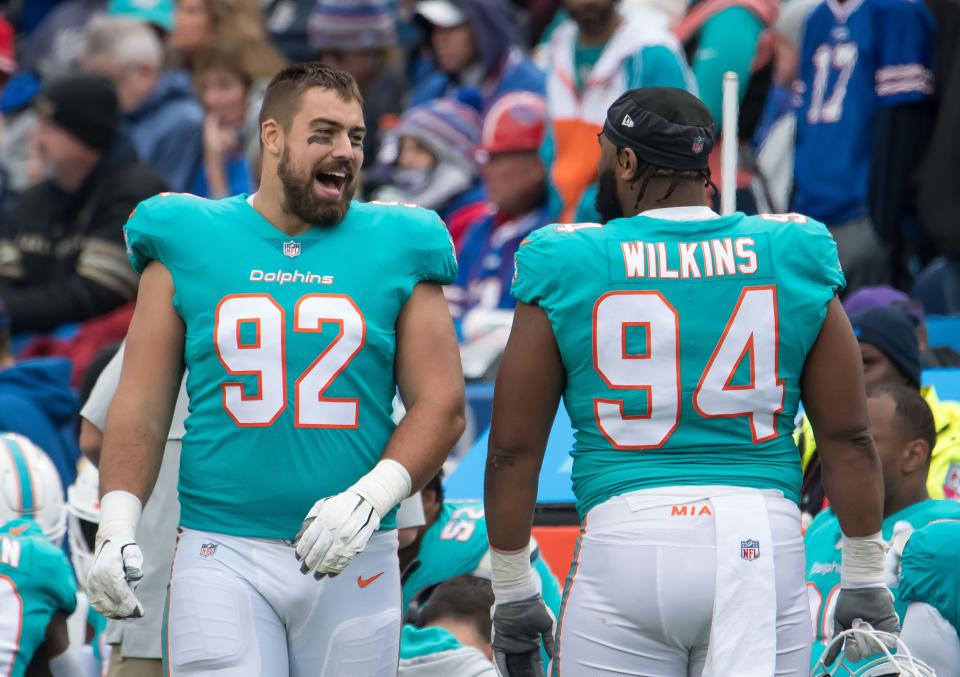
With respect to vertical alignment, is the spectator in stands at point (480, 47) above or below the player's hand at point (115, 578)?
above

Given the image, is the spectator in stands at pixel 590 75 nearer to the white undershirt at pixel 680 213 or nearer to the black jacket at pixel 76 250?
the black jacket at pixel 76 250

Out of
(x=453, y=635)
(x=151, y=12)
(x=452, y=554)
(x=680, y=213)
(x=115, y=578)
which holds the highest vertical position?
(x=151, y=12)

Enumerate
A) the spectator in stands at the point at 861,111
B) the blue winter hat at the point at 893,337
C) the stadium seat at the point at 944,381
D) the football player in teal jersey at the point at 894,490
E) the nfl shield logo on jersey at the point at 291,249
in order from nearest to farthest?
the nfl shield logo on jersey at the point at 291,249, the football player in teal jersey at the point at 894,490, the blue winter hat at the point at 893,337, the stadium seat at the point at 944,381, the spectator in stands at the point at 861,111

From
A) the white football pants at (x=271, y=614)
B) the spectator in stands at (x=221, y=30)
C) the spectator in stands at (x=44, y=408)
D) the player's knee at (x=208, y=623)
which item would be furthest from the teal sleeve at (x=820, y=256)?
the spectator in stands at (x=221, y=30)

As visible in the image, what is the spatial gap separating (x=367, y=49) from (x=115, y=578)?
24.7 feet

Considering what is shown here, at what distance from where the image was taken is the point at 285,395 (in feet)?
13.9

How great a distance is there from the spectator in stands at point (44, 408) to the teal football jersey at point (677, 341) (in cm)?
389

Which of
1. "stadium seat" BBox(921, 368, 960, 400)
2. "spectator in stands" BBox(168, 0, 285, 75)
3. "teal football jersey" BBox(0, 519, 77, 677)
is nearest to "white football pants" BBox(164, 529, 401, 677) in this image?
"teal football jersey" BBox(0, 519, 77, 677)

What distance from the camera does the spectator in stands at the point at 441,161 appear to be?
10.1m

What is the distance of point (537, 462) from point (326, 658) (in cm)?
66

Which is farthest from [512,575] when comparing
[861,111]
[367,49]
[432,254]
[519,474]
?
[367,49]

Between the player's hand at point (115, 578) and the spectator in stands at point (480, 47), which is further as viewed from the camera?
the spectator in stands at point (480, 47)

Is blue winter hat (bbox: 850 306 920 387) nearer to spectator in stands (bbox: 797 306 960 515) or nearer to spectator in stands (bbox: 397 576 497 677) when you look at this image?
spectator in stands (bbox: 797 306 960 515)

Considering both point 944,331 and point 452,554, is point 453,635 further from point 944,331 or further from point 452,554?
A: point 944,331
